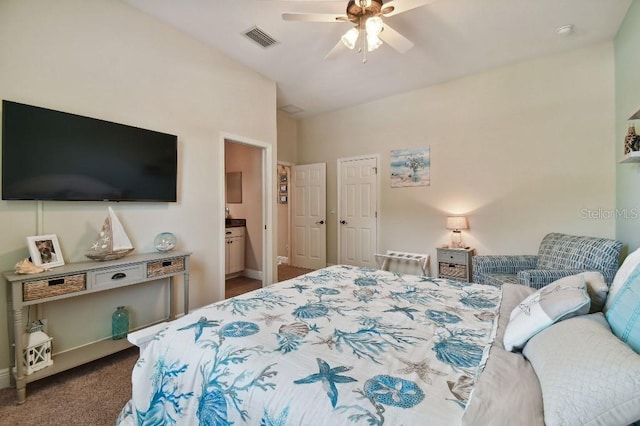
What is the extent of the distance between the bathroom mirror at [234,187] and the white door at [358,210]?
1772mm

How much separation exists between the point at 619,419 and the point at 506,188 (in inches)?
139

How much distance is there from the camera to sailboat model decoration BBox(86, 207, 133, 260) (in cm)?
221

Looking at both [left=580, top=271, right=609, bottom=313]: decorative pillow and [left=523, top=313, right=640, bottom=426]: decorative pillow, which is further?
[left=580, top=271, right=609, bottom=313]: decorative pillow

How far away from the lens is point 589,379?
0.68 m

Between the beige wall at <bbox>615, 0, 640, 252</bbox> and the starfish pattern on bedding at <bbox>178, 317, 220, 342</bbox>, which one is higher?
the beige wall at <bbox>615, 0, 640, 252</bbox>

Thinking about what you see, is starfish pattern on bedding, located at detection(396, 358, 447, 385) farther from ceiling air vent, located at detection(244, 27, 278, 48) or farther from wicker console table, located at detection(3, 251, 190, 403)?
ceiling air vent, located at detection(244, 27, 278, 48)

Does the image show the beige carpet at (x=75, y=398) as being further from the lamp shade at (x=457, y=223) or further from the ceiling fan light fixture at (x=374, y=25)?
the lamp shade at (x=457, y=223)

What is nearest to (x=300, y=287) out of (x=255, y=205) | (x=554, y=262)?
A: (x=554, y=262)

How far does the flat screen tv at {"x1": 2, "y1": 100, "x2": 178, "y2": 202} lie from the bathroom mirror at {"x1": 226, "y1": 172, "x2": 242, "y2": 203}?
85.2 inches

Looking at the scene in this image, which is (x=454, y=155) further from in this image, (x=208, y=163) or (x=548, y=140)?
(x=208, y=163)

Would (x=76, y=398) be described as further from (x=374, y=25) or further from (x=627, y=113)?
(x=627, y=113)

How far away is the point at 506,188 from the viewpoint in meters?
3.60

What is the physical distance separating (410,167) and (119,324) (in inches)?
159

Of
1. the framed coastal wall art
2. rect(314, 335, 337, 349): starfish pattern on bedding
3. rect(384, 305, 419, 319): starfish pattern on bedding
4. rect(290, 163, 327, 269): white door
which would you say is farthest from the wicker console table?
the framed coastal wall art
